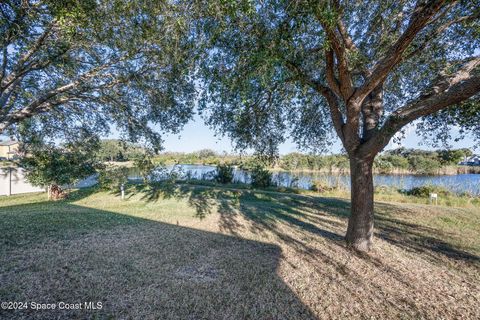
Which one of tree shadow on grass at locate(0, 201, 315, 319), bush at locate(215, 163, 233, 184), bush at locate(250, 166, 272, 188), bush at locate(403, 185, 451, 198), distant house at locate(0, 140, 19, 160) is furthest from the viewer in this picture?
bush at locate(215, 163, 233, 184)

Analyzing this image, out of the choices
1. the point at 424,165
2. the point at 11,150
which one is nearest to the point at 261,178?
the point at 11,150

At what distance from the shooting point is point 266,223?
574cm

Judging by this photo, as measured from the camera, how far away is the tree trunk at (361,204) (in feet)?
13.1

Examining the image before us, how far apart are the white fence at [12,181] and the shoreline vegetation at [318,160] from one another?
15.9ft

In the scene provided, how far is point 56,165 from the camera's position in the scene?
8227mm

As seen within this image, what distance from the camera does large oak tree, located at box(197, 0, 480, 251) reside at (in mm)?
3064

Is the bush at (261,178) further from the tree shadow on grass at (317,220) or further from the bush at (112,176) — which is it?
the bush at (112,176)

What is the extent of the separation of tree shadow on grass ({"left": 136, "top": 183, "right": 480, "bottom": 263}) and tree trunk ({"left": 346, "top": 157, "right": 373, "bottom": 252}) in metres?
0.53

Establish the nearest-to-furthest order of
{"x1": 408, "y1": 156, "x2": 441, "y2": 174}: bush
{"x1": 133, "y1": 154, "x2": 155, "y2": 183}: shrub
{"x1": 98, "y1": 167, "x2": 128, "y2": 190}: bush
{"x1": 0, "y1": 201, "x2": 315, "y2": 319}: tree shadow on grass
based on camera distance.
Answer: {"x1": 0, "y1": 201, "x2": 315, "y2": 319}: tree shadow on grass
{"x1": 133, "y1": 154, "x2": 155, "y2": 183}: shrub
{"x1": 98, "y1": 167, "x2": 128, "y2": 190}: bush
{"x1": 408, "y1": 156, "x2": 441, "y2": 174}: bush

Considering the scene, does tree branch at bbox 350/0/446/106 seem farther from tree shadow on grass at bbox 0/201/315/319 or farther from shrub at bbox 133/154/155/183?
shrub at bbox 133/154/155/183

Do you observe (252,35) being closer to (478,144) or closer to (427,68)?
(427,68)

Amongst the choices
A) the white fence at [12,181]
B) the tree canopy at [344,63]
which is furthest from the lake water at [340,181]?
the tree canopy at [344,63]

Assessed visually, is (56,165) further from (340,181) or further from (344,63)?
(340,181)

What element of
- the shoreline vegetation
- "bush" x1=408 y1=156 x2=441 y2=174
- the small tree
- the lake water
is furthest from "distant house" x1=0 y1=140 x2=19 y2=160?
"bush" x1=408 y1=156 x2=441 y2=174
